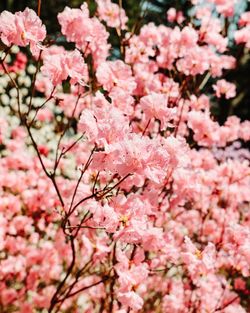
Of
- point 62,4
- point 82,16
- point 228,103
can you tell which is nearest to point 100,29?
point 82,16

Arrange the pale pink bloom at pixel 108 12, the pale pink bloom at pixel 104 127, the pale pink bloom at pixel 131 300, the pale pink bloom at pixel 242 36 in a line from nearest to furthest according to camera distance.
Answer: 1. the pale pink bloom at pixel 104 127
2. the pale pink bloom at pixel 131 300
3. the pale pink bloom at pixel 108 12
4. the pale pink bloom at pixel 242 36

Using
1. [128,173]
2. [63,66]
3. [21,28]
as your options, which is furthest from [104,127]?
[21,28]

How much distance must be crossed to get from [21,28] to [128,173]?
0.68 meters

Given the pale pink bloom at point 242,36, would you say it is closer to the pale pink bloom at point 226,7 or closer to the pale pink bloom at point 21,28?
the pale pink bloom at point 226,7

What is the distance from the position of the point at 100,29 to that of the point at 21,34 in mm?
931

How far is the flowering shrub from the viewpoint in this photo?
A: 1.81 metres

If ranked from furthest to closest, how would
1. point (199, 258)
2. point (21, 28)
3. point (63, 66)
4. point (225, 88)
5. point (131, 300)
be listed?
1. point (225, 88)
2. point (199, 258)
3. point (131, 300)
4. point (63, 66)
5. point (21, 28)

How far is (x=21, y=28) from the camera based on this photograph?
1.77m

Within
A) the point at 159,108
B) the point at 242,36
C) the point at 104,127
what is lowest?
the point at 104,127

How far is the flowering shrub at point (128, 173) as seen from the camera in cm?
181

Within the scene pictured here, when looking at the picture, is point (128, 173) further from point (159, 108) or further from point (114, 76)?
point (114, 76)

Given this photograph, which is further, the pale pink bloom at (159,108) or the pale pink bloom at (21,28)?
Result: the pale pink bloom at (159,108)

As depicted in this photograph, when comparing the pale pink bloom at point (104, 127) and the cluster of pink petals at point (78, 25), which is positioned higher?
the cluster of pink petals at point (78, 25)

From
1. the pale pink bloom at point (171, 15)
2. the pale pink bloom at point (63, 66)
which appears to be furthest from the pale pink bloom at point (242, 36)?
the pale pink bloom at point (63, 66)
